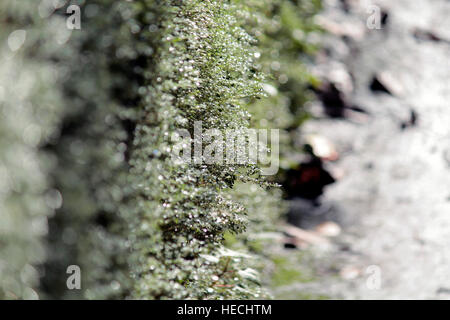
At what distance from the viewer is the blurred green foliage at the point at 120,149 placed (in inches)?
53.7

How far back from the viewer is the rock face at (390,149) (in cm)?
438

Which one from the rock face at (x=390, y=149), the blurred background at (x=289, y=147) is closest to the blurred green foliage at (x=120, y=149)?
the blurred background at (x=289, y=147)

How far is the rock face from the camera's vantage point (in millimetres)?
4379

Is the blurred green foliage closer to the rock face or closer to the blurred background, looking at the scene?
the blurred background

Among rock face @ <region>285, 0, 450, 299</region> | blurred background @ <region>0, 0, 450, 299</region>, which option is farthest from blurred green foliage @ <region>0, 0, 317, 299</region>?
rock face @ <region>285, 0, 450, 299</region>

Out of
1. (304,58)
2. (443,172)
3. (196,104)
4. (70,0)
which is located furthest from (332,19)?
(70,0)

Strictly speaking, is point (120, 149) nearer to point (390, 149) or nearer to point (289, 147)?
point (289, 147)

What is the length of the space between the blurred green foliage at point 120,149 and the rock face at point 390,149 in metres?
2.25

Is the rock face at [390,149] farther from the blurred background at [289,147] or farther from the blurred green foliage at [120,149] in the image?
the blurred green foliage at [120,149]

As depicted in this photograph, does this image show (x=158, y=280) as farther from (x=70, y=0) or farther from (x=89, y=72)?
(x=70, y=0)

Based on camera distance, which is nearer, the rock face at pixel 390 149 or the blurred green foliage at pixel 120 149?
the blurred green foliage at pixel 120 149

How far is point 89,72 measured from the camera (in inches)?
58.7

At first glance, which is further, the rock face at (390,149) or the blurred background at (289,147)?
the rock face at (390,149)
